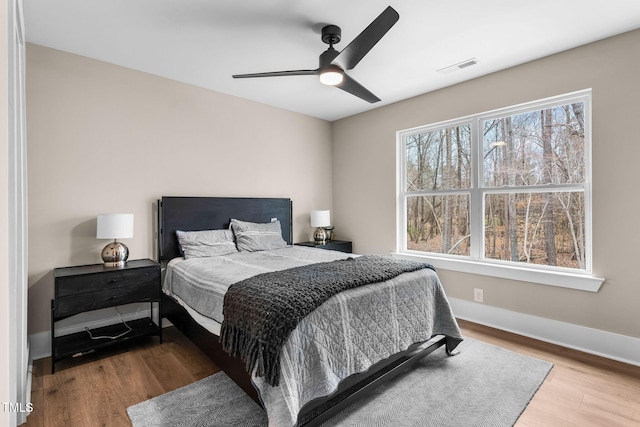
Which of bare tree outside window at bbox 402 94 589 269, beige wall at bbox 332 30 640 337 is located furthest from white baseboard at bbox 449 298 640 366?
A: bare tree outside window at bbox 402 94 589 269

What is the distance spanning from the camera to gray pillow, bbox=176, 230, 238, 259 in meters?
3.18

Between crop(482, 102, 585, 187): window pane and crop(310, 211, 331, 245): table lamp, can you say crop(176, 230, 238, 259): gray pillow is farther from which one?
crop(482, 102, 585, 187): window pane

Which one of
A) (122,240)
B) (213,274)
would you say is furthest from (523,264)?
(122,240)

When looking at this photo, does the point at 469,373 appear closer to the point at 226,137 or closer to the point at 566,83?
the point at 566,83

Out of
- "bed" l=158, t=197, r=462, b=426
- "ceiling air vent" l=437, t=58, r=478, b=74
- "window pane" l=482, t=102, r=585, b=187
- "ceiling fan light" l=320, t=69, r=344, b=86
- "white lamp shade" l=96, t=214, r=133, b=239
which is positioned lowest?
"bed" l=158, t=197, r=462, b=426

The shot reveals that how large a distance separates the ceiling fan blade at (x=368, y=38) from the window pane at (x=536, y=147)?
1988 millimetres

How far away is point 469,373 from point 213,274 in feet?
6.72

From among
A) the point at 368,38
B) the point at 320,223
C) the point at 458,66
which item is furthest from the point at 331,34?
the point at 320,223

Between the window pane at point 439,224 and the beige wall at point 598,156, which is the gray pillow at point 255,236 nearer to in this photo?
the window pane at point 439,224

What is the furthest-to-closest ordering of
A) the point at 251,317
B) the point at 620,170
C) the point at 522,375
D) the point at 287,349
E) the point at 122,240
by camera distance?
1. the point at 122,240
2. the point at 620,170
3. the point at 522,375
4. the point at 251,317
5. the point at 287,349

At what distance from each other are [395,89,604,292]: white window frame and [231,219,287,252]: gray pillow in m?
1.60

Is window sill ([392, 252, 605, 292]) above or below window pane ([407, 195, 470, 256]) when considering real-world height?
below

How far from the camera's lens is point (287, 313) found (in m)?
1.63

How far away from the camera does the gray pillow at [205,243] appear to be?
3182mm
